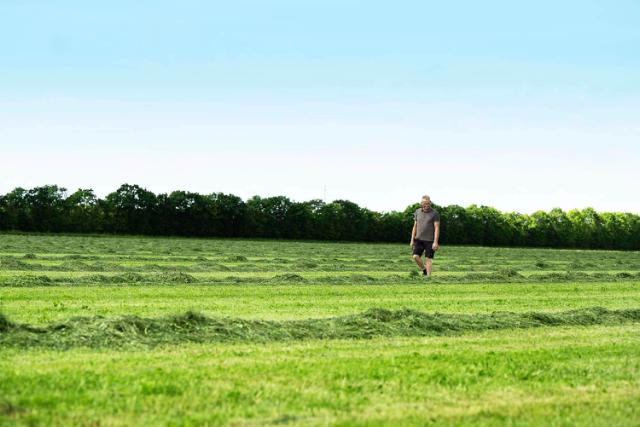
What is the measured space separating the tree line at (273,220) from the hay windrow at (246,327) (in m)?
72.0

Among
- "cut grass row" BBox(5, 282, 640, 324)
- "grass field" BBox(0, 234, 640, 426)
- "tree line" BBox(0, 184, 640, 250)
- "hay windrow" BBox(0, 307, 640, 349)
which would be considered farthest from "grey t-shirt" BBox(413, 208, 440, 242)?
"tree line" BBox(0, 184, 640, 250)

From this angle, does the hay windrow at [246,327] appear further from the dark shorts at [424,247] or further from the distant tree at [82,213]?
the distant tree at [82,213]

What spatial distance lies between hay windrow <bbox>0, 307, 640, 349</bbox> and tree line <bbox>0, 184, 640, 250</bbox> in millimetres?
72049

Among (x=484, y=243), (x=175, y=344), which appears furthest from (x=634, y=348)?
(x=484, y=243)

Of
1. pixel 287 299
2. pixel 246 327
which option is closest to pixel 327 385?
pixel 246 327

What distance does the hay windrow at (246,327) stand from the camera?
9.12m

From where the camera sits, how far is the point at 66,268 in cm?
2259

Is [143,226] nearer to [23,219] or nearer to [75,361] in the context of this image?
[23,219]

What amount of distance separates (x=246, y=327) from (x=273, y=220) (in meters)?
81.1

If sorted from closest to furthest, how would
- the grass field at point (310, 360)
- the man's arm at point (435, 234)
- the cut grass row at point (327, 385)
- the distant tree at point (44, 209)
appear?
the cut grass row at point (327, 385) < the grass field at point (310, 360) < the man's arm at point (435, 234) < the distant tree at point (44, 209)

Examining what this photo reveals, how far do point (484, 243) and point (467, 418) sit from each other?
92.0 m

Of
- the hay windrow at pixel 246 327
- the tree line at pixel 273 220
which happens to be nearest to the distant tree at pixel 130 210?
the tree line at pixel 273 220

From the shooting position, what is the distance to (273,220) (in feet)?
299

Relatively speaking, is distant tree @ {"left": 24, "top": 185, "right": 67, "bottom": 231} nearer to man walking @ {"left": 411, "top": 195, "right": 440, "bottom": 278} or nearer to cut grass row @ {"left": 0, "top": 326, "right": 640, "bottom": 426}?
man walking @ {"left": 411, "top": 195, "right": 440, "bottom": 278}
